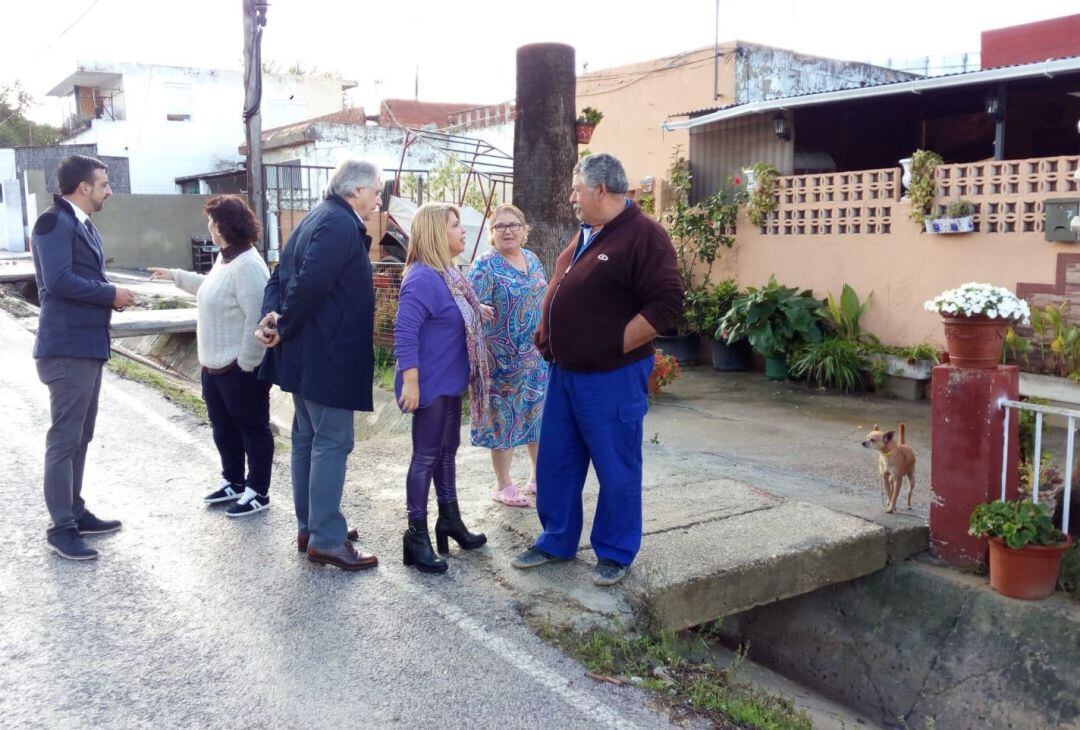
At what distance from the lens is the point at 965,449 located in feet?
15.8

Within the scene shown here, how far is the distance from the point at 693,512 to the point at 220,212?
3.09 metres

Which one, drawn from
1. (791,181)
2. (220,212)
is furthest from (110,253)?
(220,212)

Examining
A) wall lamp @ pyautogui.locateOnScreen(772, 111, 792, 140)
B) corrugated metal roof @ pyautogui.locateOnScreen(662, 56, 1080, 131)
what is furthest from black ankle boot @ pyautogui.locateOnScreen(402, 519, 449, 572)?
wall lamp @ pyautogui.locateOnScreen(772, 111, 792, 140)

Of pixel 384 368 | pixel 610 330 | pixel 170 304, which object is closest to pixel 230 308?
pixel 610 330

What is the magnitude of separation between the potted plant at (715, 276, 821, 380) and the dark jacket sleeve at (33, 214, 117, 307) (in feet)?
23.7

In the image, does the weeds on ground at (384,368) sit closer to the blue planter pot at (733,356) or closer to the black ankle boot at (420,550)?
the blue planter pot at (733,356)

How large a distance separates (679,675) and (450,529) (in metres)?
1.49

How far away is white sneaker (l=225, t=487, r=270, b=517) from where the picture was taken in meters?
5.38

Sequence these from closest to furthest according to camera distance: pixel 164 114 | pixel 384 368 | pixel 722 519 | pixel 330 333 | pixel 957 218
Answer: pixel 330 333 → pixel 722 519 → pixel 957 218 → pixel 384 368 → pixel 164 114

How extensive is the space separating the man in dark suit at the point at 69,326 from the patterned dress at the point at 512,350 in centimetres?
187

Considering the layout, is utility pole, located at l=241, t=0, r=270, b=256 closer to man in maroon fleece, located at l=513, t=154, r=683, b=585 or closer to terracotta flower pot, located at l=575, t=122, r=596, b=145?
terracotta flower pot, located at l=575, t=122, r=596, b=145

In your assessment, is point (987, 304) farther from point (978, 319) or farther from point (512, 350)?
point (512, 350)

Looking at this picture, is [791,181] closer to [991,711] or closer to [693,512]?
[693,512]

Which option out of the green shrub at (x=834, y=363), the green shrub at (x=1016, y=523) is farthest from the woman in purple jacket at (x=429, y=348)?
the green shrub at (x=834, y=363)
